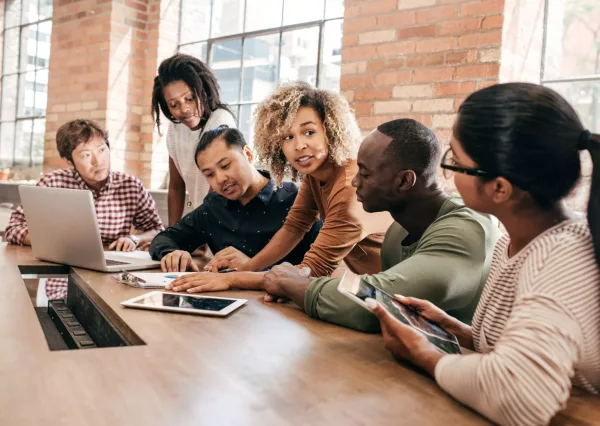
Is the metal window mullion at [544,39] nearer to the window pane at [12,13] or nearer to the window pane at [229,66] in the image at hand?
the window pane at [229,66]

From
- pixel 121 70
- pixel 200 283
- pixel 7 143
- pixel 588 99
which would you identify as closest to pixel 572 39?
pixel 588 99

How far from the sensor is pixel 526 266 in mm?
798

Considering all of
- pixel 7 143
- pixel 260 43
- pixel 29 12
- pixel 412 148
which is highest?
pixel 29 12

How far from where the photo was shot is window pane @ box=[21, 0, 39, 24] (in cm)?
562

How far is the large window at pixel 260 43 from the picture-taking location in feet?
12.3

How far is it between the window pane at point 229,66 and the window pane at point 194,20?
0.21 metres

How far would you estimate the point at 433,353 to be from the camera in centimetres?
87

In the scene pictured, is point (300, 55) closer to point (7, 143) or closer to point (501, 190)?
point (501, 190)

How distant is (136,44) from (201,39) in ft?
1.74

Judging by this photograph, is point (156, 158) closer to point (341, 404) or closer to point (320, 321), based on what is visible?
point (320, 321)

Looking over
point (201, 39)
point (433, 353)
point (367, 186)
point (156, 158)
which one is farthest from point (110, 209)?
point (201, 39)

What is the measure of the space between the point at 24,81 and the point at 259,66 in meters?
2.81

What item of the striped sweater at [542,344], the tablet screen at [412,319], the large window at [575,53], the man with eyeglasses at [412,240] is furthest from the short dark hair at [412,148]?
the large window at [575,53]

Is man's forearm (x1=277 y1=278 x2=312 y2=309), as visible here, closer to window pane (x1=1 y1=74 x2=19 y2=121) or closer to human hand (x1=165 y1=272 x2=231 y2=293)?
human hand (x1=165 y1=272 x2=231 y2=293)
